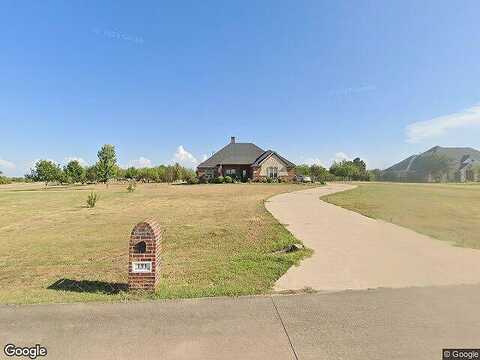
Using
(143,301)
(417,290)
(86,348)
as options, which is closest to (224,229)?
(143,301)

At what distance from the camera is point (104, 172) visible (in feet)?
144

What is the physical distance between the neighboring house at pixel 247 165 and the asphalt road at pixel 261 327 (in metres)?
42.1

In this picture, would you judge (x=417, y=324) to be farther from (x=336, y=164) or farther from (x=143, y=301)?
(x=336, y=164)

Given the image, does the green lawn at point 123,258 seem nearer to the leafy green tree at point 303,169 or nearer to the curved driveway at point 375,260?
the curved driveway at point 375,260

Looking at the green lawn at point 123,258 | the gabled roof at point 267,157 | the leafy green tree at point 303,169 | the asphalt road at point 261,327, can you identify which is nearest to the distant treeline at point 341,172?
the leafy green tree at point 303,169

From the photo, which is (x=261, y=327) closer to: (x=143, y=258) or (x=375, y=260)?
(x=143, y=258)

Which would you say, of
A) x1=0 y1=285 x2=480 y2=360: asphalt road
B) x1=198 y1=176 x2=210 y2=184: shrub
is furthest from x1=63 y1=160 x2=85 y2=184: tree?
x1=0 y1=285 x2=480 y2=360: asphalt road

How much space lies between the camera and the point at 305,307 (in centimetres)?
Answer: 454

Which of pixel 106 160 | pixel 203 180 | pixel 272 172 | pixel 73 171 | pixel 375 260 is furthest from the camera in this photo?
pixel 73 171

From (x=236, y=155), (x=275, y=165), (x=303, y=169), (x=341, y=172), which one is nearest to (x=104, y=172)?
(x=236, y=155)

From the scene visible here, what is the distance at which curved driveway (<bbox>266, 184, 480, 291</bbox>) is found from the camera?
18.4ft

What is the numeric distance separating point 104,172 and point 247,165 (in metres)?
22.1

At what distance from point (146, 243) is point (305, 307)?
2.89m

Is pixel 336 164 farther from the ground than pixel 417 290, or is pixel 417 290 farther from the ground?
pixel 336 164
